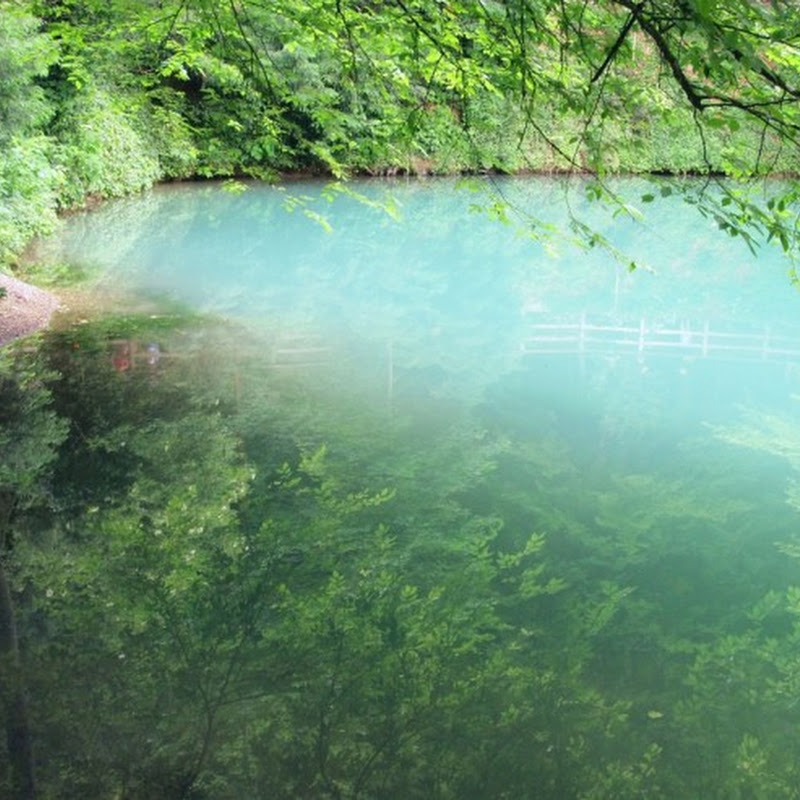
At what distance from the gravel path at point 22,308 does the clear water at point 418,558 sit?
1.55 ft

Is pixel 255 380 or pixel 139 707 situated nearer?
pixel 139 707

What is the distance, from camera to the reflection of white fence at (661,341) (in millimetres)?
12289

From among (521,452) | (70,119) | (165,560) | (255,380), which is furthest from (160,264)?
(165,560)

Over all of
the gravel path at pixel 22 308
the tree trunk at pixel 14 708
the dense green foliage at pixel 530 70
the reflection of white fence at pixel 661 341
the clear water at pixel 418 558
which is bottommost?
the reflection of white fence at pixel 661 341

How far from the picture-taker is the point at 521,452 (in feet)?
26.5

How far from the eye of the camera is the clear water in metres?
4.15

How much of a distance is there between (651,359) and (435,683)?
822cm

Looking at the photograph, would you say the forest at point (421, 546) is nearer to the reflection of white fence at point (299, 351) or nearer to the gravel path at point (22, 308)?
the reflection of white fence at point (299, 351)

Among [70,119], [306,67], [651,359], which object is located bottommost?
[651,359]

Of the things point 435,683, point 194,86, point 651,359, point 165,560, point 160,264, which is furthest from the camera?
point 194,86

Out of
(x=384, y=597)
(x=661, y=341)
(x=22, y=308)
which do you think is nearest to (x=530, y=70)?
(x=384, y=597)

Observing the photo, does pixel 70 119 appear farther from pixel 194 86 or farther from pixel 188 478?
pixel 188 478

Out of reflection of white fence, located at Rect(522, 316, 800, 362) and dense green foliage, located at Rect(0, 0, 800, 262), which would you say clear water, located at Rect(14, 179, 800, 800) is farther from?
dense green foliage, located at Rect(0, 0, 800, 262)

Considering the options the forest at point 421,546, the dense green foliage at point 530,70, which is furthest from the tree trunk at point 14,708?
the dense green foliage at point 530,70
